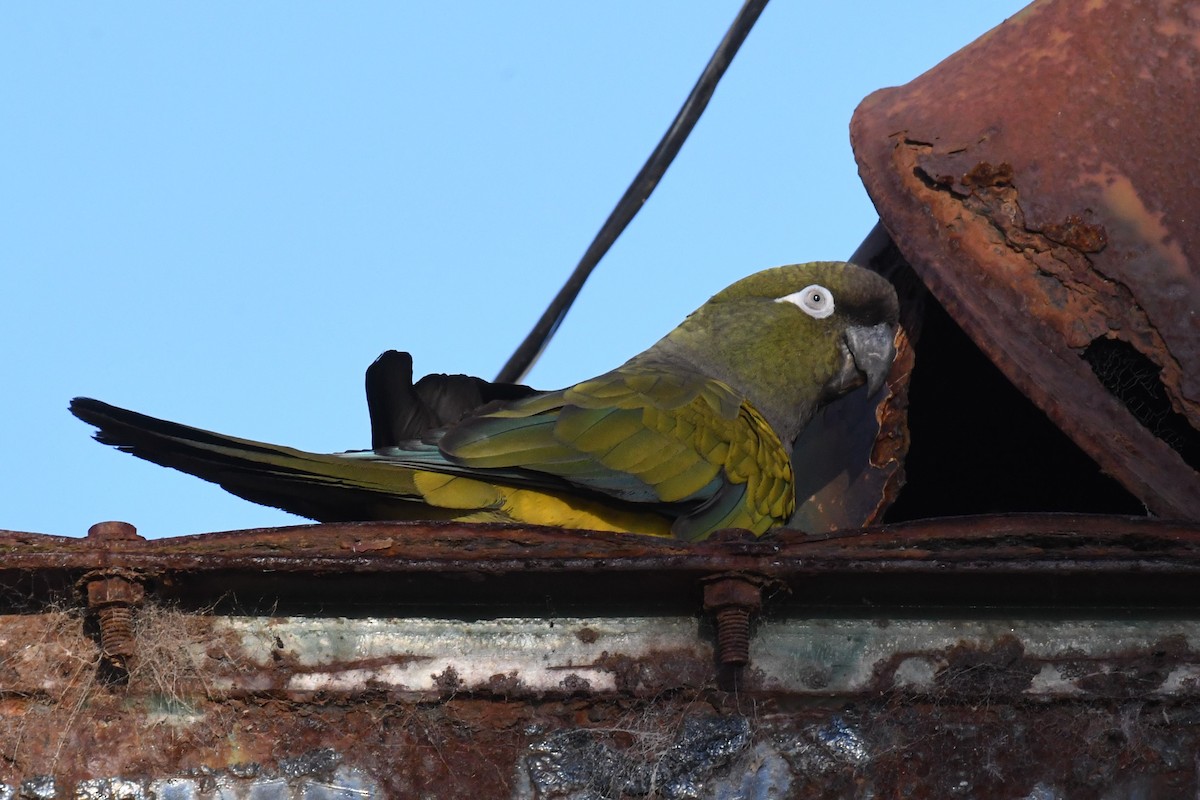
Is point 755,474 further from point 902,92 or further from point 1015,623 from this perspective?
point 1015,623

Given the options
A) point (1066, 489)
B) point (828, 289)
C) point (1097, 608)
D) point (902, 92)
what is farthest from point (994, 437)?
point (1097, 608)

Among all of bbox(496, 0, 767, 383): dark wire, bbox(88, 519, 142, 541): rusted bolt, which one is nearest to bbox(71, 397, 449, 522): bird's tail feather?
bbox(88, 519, 142, 541): rusted bolt

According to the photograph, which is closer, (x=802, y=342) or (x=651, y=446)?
(x=651, y=446)

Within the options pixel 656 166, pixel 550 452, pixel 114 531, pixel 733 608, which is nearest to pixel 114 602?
pixel 114 531

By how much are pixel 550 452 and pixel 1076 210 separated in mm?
1145

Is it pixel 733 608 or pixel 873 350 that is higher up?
pixel 873 350

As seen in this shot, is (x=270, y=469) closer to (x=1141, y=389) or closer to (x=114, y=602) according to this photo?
(x=114, y=602)

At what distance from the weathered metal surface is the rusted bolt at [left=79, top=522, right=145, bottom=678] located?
0.05 ft

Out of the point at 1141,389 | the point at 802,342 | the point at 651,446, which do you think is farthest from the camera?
the point at 802,342

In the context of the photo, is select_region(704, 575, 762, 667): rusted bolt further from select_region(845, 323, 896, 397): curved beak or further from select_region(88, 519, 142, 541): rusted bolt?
select_region(845, 323, 896, 397): curved beak

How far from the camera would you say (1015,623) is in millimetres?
2061

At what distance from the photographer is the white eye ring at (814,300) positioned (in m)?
3.86

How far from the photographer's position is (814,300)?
12.8 feet

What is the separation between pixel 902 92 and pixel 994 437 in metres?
1.02
